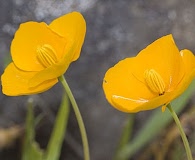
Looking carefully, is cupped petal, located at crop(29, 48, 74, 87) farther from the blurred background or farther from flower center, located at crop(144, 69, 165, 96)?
the blurred background

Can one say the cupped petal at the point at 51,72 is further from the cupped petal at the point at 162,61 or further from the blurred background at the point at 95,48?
the blurred background at the point at 95,48

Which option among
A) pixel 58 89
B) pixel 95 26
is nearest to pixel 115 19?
pixel 95 26

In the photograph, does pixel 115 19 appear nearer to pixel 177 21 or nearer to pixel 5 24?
pixel 177 21

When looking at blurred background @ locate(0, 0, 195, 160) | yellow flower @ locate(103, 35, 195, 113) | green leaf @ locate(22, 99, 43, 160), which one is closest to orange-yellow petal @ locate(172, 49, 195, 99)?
yellow flower @ locate(103, 35, 195, 113)

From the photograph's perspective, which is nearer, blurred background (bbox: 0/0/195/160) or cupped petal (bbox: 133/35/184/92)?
cupped petal (bbox: 133/35/184/92)

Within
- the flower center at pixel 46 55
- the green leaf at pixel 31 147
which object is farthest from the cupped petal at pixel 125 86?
the green leaf at pixel 31 147
